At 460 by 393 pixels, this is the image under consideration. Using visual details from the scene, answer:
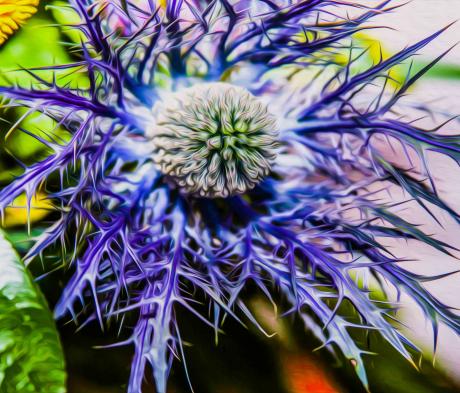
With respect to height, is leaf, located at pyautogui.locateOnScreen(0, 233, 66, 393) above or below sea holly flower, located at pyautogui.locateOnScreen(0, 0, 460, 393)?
below

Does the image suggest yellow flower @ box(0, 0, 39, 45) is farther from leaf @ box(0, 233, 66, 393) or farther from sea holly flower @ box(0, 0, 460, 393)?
leaf @ box(0, 233, 66, 393)

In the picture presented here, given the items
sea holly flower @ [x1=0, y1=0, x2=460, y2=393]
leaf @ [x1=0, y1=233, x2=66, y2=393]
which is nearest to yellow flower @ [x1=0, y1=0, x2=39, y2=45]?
sea holly flower @ [x1=0, y1=0, x2=460, y2=393]

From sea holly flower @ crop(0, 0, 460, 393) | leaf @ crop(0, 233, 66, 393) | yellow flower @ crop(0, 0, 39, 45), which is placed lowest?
leaf @ crop(0, 233, 66, 393)

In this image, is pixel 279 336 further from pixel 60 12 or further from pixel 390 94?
pixel 60 12

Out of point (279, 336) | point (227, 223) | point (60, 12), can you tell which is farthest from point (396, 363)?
point (60, 12)

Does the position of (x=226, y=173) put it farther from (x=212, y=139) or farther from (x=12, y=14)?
(x=12, y=14)

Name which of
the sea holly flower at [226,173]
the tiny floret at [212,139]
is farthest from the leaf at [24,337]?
the tiny floret at [212,139]

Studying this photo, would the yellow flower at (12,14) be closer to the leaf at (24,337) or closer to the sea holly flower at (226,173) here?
the sea holly flower at (226,173)
